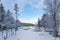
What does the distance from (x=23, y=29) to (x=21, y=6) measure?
364 millimetres

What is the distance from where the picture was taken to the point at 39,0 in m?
1.85

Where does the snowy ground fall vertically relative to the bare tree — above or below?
below

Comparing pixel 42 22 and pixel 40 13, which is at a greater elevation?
pixel 40 13

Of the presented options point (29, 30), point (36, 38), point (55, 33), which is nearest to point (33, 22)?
point (29, 30)

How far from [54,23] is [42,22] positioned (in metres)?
0.21

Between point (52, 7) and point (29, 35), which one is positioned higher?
point (52, 7)

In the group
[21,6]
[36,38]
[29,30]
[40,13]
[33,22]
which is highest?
[21,6]

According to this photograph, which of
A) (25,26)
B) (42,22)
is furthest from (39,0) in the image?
(25,26)

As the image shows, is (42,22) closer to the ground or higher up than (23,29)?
higher up

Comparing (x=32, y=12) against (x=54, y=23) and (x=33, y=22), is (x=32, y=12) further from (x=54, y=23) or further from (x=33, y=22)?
(x=54, y=23)

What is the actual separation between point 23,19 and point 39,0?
0.40 meters

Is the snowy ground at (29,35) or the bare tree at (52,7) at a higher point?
the bare tree at (52,7)

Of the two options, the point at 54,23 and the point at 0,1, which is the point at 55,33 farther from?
the point at 0,1

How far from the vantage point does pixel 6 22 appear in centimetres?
183
